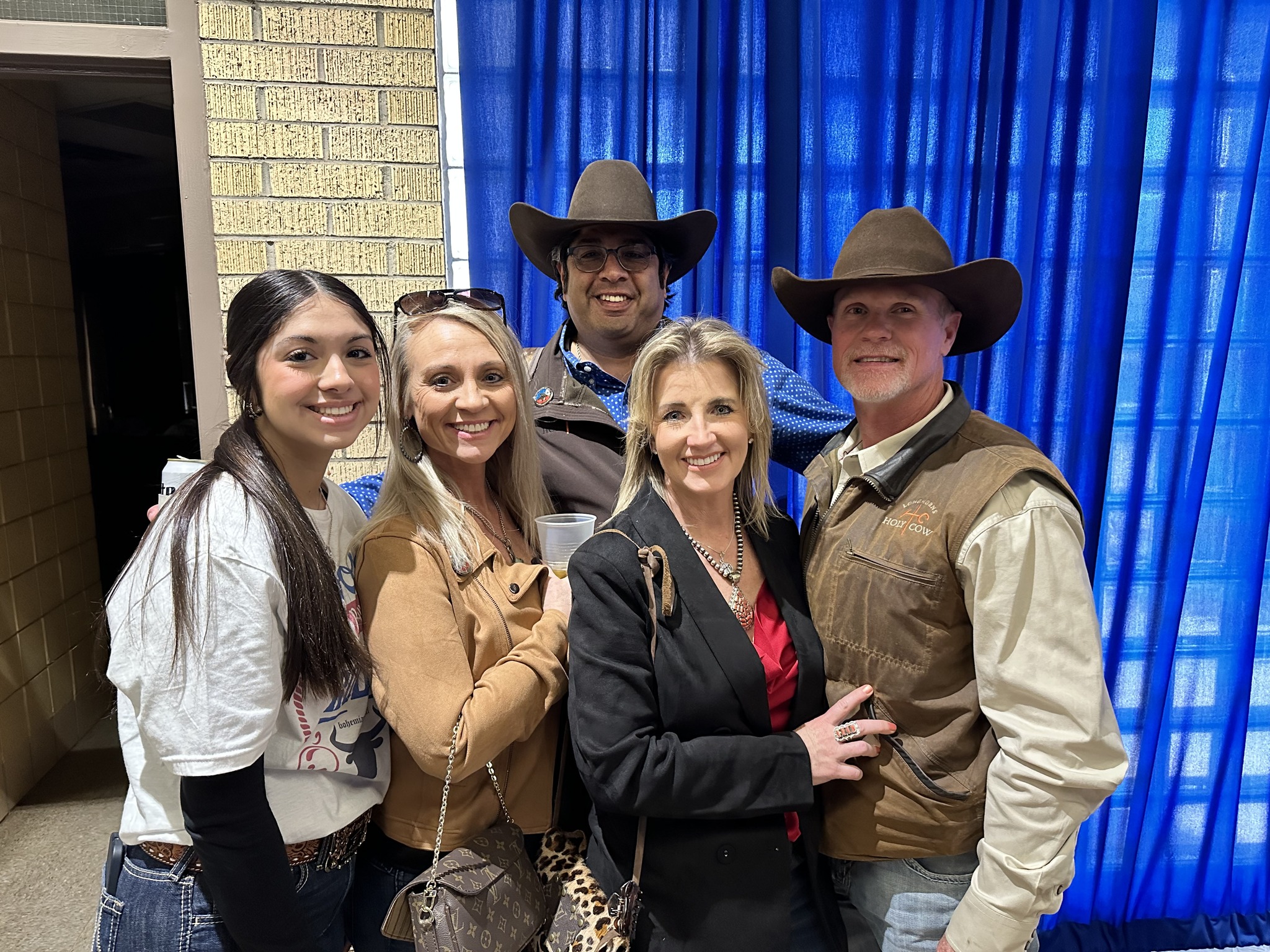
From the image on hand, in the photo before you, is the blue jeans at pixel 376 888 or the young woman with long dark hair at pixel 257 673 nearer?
the young woman with long dark hair at pixel 257 673

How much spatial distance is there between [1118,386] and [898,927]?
1822 mm

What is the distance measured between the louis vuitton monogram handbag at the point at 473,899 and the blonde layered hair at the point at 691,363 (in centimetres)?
61

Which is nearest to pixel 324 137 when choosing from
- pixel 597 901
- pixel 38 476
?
pixel 597 901

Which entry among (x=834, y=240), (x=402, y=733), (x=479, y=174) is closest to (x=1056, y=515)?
(x=402, y=733)

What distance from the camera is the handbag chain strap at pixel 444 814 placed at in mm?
1322

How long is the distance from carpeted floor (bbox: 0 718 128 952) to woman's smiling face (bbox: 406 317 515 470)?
2620 millimetres

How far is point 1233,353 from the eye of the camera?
2.53 m

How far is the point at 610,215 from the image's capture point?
2.15m

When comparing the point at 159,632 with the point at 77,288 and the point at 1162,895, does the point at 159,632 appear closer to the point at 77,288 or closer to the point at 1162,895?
the point at 1162,895

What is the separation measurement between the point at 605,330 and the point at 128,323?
498cm

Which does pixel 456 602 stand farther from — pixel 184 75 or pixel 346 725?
pixel 184 75

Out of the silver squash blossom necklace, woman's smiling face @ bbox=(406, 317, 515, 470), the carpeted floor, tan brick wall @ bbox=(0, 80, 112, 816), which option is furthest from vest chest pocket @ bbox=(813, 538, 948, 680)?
tan brick wall @ bbox=(0, 80, 112, 816)

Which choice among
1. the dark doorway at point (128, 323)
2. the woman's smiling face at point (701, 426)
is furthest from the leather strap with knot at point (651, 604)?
the dark doorway at point (128, 323)

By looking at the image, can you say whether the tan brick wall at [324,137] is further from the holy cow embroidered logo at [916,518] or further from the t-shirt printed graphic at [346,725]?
the holy cow embroidered logo at [916,518]
